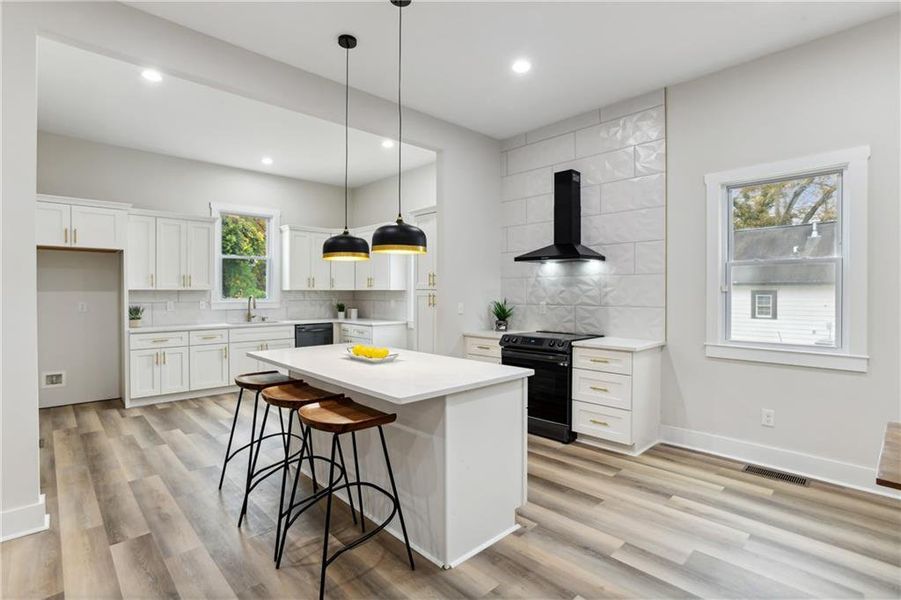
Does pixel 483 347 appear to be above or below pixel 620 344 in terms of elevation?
below

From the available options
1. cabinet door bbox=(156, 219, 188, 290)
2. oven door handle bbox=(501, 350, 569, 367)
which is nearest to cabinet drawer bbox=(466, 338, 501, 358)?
oven door handle bbox=(501, 350, 569, 367)

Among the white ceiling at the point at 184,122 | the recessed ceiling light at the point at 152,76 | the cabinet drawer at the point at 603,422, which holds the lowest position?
the cabinet drawer at the point at 603,422

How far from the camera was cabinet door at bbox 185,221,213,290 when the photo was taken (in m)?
5.55

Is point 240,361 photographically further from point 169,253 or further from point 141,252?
point 141,252

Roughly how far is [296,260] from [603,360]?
4.61m

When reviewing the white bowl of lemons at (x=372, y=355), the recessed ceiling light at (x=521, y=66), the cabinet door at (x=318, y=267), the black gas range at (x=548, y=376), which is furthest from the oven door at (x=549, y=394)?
the cabinet door at (x=318, y=267)

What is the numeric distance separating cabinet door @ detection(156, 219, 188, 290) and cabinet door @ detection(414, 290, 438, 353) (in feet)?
9.50

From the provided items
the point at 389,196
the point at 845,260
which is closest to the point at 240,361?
the point at 389,196

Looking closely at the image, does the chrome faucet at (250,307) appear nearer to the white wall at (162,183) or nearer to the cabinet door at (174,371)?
the cabinet door at (174,371)

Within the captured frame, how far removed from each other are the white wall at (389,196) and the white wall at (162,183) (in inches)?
19.7

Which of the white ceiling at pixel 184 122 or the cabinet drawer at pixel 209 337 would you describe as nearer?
the white ceiling at pixel 184 122

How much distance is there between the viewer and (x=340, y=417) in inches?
81.0

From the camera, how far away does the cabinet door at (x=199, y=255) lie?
555 centimetres

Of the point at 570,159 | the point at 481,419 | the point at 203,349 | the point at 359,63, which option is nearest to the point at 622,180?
the point at 570,159
